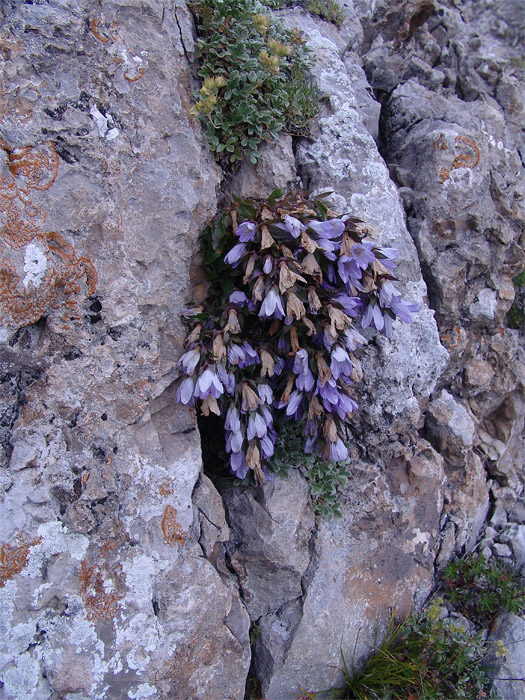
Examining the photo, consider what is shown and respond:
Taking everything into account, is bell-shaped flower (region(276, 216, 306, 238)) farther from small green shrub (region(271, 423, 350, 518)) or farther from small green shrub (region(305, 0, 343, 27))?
small green shrub (region(305, 0, 343, 27))

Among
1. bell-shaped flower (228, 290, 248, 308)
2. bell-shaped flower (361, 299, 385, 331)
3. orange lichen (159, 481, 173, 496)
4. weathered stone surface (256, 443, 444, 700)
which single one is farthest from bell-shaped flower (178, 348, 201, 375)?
weathered stone surface (256, 443, 444, 700)

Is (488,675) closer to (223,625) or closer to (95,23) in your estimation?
(223,625)

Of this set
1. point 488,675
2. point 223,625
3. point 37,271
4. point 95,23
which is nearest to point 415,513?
point 488,675

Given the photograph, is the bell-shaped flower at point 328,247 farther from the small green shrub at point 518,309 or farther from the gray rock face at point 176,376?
the small green shrub at point 518,309

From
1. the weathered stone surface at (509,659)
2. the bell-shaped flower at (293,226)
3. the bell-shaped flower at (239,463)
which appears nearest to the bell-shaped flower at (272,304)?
the bell-shaped flower at (293,226)

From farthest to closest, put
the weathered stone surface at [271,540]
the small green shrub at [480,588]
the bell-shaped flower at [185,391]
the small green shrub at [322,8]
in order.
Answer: the small green shrub at [322,8]
the small green shrub at [480,588]
the weathered stone surface at [271,540]
the bell-shaped flower at [185,391]

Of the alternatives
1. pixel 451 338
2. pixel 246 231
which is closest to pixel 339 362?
pixel 246 231
